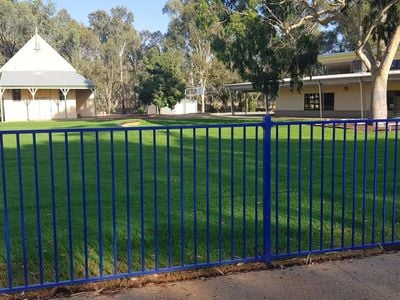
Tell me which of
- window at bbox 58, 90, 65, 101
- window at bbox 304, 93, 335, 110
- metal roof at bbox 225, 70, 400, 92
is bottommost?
window at bbox 304, 93, 335, 110

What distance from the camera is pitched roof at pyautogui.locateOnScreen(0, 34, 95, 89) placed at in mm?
45875

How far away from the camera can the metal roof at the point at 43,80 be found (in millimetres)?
44531

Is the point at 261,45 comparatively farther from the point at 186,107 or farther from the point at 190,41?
the point at 190,41

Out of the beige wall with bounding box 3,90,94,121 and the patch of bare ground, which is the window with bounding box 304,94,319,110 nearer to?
the beige wall with bounding box 3,90,94,121

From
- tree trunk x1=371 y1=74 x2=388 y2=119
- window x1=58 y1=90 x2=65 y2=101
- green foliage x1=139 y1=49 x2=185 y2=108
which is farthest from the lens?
green foliage x1=139 y1=49 x2=185 y2=108

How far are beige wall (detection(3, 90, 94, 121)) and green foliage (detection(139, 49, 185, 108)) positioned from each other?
23.5 feet

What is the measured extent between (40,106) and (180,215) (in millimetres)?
43109

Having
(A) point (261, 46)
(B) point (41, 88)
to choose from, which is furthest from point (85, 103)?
(A) point (261, 46)

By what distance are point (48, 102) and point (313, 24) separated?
2860cm

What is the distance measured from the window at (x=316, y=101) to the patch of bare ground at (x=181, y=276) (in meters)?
39.5

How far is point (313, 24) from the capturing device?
28016mm

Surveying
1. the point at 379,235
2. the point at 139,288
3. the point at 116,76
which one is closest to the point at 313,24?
the point at 379,235

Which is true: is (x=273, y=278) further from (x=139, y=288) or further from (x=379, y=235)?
(x=379, y=235)

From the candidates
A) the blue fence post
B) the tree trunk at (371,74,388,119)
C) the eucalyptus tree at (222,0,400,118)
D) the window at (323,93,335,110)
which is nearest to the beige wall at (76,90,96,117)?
the window at (323,93,335,110)
